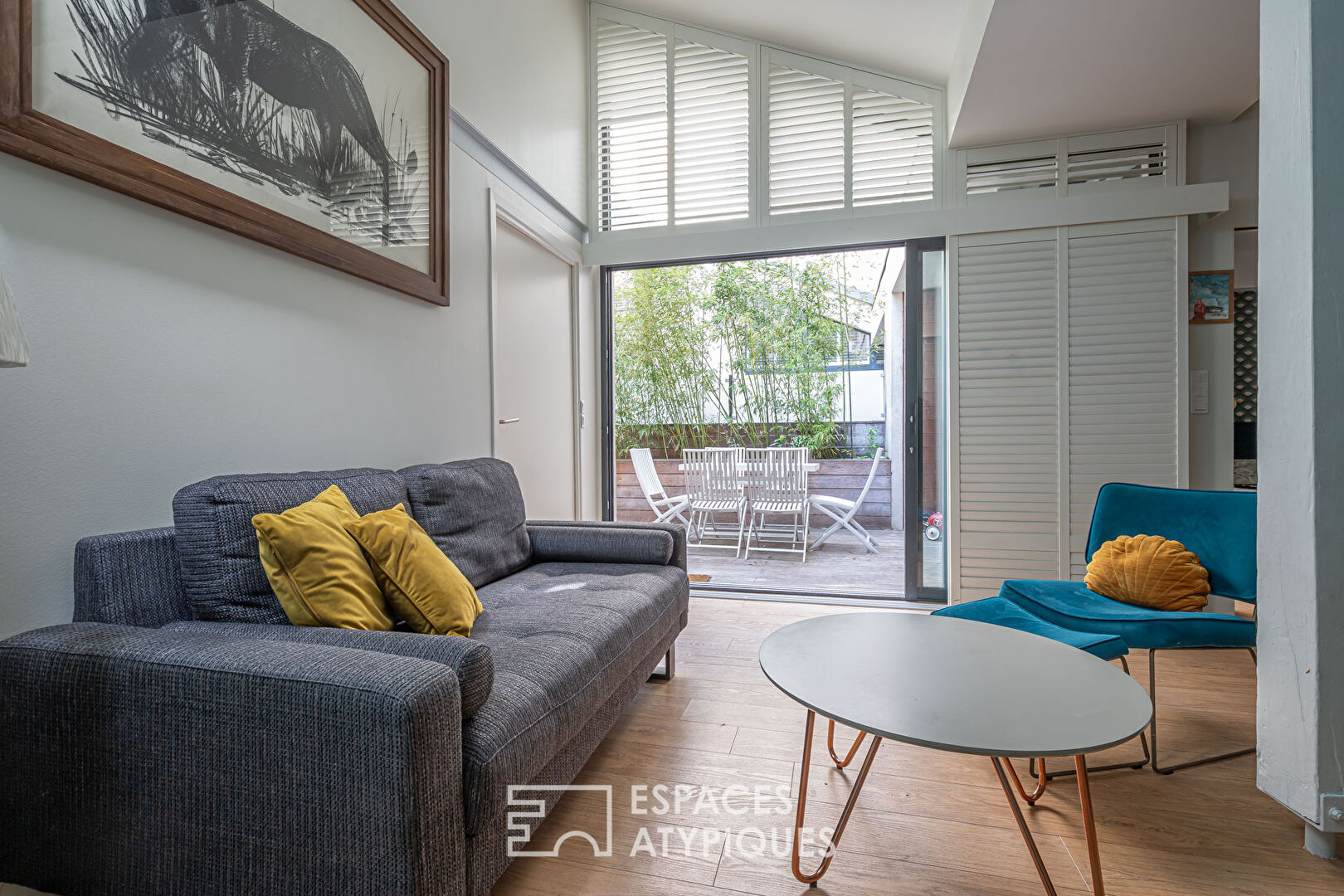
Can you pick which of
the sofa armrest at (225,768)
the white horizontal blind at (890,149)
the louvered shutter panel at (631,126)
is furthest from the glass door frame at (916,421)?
the sofa armrest at (225,768)

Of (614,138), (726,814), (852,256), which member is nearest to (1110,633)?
(726,814)

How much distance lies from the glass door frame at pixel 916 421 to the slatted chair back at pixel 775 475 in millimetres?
1213

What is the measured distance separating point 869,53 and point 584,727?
3.54m

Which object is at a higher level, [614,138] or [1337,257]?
[614,138]

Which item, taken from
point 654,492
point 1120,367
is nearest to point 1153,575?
point 1120,367

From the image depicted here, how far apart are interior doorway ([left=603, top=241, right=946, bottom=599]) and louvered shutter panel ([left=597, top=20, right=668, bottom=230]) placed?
1.78 meters

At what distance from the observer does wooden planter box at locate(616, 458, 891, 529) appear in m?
5.32

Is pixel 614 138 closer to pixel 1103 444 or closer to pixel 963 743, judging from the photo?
pixel 1103 444

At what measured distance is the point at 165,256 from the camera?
135 cm

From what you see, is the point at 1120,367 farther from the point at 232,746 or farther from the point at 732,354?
the point at 232,746

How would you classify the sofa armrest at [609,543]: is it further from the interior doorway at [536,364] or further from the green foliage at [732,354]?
the green foliage at [732,354]

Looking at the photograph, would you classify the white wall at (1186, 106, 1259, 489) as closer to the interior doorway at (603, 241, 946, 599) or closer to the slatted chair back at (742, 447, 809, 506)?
the interior doorway at (603, 241, 946, 599)

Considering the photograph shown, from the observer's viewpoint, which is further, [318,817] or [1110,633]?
[1110,633]

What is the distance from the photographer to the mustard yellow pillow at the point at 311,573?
4.05 feet
